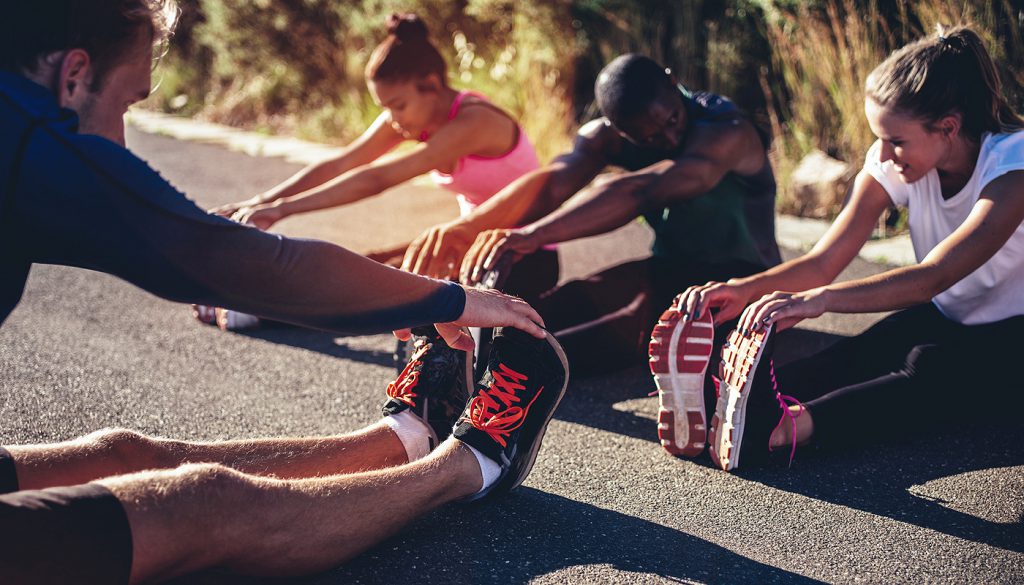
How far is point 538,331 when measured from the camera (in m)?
2.58

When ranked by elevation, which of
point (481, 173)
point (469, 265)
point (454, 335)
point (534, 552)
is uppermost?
point (481, 173)

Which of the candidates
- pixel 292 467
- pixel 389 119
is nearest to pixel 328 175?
pixel 389 119

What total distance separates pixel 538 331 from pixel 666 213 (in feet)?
5.09

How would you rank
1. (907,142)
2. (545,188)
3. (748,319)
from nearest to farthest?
(748,319) → (907,142) → (545,188)

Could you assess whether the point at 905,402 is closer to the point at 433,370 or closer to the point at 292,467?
the point at 433,370

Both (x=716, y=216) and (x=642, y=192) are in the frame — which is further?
(x=716, y=216)

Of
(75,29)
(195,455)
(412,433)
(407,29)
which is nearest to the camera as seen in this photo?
(75,29)

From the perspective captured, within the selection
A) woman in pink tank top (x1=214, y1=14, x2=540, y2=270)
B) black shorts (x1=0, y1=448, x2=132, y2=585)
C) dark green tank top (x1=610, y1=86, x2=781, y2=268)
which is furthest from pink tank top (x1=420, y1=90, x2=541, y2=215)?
black shorts (x1=0, y1=448, x2=132, y2=585)

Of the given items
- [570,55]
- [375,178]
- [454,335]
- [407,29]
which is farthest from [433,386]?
[570,55]

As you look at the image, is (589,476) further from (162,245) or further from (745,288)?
(162,245)

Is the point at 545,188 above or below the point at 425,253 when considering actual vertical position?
above

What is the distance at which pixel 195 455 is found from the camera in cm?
246

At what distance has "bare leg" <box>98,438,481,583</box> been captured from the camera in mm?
1917

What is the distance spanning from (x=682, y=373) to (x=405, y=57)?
2105 millimetres
